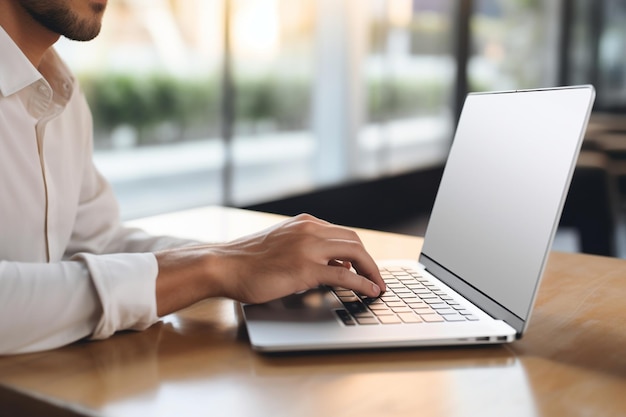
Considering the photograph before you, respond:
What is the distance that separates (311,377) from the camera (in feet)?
2.25

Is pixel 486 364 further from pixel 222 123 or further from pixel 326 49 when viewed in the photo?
pixel 326 49

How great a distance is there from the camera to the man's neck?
1.19 meters

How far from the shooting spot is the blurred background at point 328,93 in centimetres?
334

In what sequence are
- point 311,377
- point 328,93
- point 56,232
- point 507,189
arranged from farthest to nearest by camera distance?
point 328,93
point 56,232
point 507,189
point 311,377

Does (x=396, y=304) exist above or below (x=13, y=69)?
below

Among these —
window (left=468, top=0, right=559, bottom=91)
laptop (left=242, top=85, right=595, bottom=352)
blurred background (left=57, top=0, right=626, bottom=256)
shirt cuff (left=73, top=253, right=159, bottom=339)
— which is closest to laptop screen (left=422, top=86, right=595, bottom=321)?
laptop (left=242, top=85, right=595, bottom=352)

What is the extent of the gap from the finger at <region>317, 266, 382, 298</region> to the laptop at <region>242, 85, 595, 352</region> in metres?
0.02

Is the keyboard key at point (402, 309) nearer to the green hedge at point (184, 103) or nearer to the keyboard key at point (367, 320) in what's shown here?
the keyboard key at point (367, 320)

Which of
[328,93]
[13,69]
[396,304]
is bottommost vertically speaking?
[328,93]

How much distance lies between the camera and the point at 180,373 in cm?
70

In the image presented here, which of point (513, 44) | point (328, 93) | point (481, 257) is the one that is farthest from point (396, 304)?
point (513, 44)

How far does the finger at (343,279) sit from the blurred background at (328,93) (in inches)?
60.6

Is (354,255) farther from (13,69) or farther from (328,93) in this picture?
(328,93)

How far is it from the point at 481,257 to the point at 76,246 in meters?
0.69
